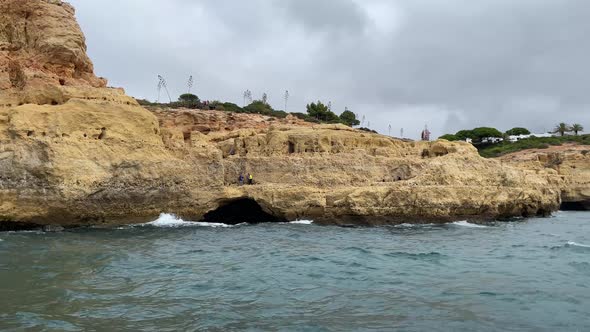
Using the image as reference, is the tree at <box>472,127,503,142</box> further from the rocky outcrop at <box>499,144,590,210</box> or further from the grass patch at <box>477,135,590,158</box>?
the rocky outcrop at <box>499,144,590,210</box>

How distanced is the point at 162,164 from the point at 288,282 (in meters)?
10.5

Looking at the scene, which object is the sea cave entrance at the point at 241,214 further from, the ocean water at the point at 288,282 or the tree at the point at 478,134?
the tree at the point at 478,134

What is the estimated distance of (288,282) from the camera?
9.28 m

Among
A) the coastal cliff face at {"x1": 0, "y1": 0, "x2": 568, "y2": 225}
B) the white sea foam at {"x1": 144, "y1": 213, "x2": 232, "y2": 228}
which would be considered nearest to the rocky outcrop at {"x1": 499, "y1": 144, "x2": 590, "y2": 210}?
the coastal cliff face at {"x1": 0, "y1": 0, "x2": 568, "y2": 225}

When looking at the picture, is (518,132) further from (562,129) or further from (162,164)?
(162,164)

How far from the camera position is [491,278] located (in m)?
9.72

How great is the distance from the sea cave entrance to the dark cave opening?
32.5 metres

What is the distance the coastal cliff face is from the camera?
1603 cm

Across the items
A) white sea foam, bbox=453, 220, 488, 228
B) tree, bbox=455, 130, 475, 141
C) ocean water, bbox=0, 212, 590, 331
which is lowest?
ocean water, bbox=0, 212, 590, 331

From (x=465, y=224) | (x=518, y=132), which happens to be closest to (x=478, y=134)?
(x=518, y=132)

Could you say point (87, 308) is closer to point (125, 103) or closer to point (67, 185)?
point (67, 185)

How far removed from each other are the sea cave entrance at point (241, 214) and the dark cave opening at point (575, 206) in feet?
106

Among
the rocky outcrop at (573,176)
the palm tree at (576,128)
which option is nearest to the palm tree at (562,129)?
the palm tree at (576,128)

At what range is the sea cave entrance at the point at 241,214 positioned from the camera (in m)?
20.8
